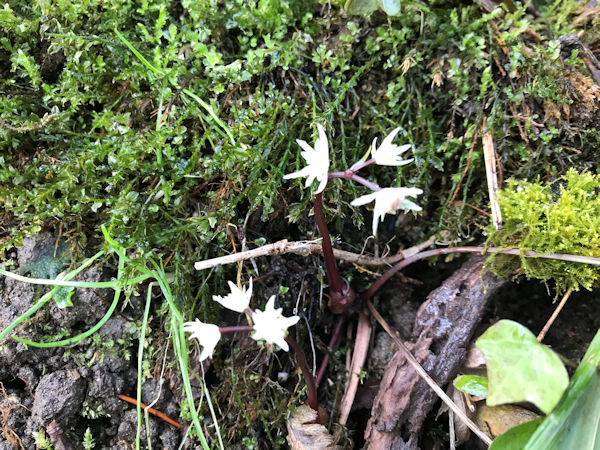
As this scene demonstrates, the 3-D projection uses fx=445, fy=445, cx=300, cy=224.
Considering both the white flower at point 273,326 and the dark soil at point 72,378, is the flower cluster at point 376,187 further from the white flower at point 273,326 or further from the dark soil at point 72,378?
the dark soil at point 72,378

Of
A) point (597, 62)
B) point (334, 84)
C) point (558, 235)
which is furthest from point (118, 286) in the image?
point (597, 62)

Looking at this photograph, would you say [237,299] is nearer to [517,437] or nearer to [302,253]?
[302,253]

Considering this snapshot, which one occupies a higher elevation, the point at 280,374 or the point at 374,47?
the point at 374,47

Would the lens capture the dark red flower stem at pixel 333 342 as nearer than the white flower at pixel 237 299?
No

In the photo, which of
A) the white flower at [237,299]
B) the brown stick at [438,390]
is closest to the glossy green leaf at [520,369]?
the brown stick at [438,390]

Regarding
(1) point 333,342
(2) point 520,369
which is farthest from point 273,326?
(2) point 520,369

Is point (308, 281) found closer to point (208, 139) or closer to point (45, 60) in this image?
point (208, 139)

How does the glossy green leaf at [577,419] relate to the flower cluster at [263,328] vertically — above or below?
below

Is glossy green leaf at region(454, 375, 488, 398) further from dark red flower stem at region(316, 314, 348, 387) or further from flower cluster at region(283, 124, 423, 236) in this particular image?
flower cluster at region(283, 124, 423, 236)
